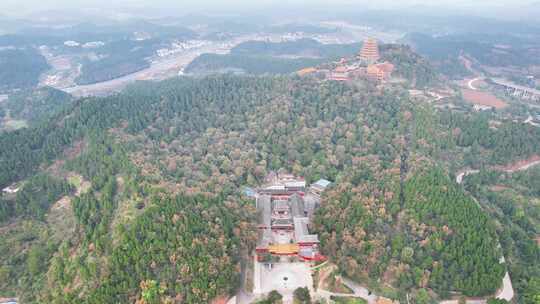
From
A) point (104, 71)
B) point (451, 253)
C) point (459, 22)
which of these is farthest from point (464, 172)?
point (459, 22)

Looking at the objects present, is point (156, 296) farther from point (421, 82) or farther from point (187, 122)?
point (421, 82)

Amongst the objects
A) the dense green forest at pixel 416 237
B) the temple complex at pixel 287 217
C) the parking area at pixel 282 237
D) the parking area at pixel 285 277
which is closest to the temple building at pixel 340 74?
the temple complex at pixel 287 217

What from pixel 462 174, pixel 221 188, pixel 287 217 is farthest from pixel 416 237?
pixel 221 188

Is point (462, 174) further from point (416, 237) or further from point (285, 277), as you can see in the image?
point (285, 277)

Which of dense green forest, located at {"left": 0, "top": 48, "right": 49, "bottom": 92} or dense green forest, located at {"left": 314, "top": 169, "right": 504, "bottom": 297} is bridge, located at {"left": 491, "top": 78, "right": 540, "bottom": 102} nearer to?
dense green forest, located at {"left": 314, "top": 169, "right": 504, "bottom": 297}

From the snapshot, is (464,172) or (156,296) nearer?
(156,296)

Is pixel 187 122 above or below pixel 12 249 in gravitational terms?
above

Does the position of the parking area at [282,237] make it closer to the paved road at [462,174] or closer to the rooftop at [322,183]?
the rooftop at [322,183]
